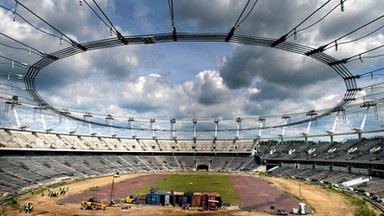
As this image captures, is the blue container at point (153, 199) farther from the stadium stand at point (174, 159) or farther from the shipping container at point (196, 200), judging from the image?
the stadium stand at point (174, 159)

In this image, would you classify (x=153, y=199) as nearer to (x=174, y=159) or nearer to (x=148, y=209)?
(x=148, y=209)

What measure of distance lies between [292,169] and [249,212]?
5925 centimetres

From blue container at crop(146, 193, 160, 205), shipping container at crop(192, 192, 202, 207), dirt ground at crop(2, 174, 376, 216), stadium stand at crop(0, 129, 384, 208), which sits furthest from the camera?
stadium stand at crop(0, 129, 384, 208)

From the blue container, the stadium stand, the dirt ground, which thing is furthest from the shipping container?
the stadium stand

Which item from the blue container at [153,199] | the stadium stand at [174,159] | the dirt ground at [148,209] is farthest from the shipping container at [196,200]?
the stadium stand at [174,159]

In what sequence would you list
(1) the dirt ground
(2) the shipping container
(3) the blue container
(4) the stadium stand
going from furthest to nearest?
(4) the stadium stand < (3) the blue container < (2) the shipping container < (1) the dirt ground

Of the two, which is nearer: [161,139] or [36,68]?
[36,68]

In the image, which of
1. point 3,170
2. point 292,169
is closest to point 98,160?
point 3,170

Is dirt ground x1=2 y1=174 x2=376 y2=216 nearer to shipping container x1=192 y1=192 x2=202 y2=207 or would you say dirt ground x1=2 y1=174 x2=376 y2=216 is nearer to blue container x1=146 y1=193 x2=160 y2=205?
shipping container x1=192 y1=192 x2=202 y2=207

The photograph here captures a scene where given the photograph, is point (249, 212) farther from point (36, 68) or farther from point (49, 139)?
point (49, 139)

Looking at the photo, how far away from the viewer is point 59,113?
8931cm

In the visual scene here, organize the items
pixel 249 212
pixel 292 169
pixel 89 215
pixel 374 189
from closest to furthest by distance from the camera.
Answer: pixel 89 215
pixel 249 212
pixel 374 189
pixel 292 169

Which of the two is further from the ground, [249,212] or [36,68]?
[36,68]

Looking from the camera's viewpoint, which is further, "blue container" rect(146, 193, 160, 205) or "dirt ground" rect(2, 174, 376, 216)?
"blue container" rect(146, 193, 160, 205)
